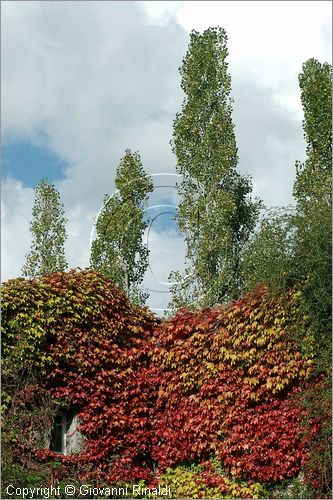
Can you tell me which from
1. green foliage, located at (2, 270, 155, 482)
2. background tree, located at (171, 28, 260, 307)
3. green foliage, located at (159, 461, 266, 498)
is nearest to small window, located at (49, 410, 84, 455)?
green foliage, located at (2, 270, 155, 482)

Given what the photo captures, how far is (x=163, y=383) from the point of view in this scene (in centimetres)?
1148

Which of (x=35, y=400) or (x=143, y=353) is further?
(x=143, y=353)

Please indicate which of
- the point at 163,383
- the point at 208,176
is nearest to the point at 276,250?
the point at 163,383

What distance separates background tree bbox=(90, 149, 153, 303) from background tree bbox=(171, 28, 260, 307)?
2128mm

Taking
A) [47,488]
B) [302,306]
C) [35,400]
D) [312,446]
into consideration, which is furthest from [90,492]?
[302,306]

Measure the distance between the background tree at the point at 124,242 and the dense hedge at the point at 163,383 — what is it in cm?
835

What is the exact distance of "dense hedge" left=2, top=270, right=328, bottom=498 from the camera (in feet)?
32.8

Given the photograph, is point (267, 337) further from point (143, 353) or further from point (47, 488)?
point (47, 488)

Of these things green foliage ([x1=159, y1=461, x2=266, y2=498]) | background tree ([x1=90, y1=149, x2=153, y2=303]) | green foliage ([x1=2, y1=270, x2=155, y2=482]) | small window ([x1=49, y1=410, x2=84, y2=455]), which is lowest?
green foliage ([x1=159, y1=461, x2=266, y2=498])

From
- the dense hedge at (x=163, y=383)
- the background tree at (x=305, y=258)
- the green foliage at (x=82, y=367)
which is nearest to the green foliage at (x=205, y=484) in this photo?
the dense hedge at (x=163, y=383)

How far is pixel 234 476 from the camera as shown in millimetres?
10359

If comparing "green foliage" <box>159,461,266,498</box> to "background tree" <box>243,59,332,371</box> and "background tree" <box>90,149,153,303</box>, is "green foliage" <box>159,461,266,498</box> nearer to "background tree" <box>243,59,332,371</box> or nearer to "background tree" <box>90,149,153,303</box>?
"background tree" <box>243,59,332,371</box>

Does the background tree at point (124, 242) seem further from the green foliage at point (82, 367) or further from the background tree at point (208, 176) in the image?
the green foliage at point (82, 367)

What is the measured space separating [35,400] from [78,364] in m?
0.76
